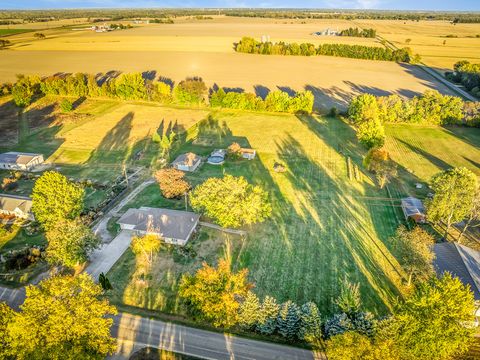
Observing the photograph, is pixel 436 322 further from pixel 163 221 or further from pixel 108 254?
pixel 108 254

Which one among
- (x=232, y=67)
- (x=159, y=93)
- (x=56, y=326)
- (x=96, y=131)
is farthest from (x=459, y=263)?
(x=232, y=67)

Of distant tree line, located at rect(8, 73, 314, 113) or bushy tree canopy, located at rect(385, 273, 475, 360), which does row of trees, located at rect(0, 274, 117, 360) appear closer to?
bushy tree canopy, located at rect(385, 273, 475, 360)

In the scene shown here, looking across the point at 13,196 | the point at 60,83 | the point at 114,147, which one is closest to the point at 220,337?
the point at 13,196

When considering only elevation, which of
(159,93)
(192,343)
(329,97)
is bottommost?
(192,343)

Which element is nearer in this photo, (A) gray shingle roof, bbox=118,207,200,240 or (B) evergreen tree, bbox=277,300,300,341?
(B) evergreen tree, bbox=277,300,300,341

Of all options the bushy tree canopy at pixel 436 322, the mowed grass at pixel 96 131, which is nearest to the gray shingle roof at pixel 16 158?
the mowed grass at pixel 96 131

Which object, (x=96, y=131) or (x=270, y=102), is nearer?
(x=96, y=131)

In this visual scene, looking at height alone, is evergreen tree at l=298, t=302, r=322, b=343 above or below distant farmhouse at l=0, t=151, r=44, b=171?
below

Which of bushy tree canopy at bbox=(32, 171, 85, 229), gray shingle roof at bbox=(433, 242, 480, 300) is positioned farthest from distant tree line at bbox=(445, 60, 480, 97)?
bushy tree canopy at bbox=(32, 171, 85, 229)
